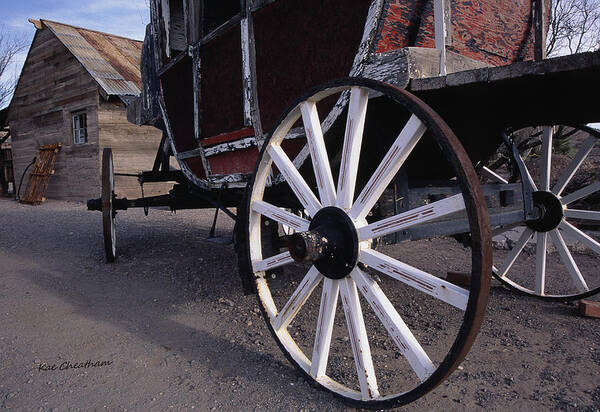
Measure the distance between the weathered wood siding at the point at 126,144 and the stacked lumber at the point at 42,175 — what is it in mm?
2335

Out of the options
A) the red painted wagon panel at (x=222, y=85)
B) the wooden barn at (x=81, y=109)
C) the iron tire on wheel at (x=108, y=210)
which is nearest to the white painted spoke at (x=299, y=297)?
the red painted wagon panel at (x=222, y=85)

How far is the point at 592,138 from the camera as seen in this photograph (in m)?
3.12

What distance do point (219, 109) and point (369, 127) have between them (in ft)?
4.73

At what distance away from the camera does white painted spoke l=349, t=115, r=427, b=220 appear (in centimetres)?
152

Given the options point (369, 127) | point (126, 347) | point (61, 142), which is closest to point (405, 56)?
point (369, 127)

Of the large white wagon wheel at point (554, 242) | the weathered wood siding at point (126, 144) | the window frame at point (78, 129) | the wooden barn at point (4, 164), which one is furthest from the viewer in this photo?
the wooden barn at point (4, 164)

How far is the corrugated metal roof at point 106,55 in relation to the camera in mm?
10719

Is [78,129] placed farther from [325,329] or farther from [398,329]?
[398,329]

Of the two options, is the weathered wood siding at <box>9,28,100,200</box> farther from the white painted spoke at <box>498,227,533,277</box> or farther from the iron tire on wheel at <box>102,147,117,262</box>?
the white painted spoke at <box>498,227,533,277</box>

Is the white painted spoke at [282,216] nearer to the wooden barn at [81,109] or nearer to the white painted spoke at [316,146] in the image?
the white painted spoke at [316,146]

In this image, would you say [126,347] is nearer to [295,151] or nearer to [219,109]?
[295,151]

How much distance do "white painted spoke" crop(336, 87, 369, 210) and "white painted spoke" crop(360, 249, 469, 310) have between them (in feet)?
0.84

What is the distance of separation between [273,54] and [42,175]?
12.3m

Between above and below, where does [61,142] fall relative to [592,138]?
above
